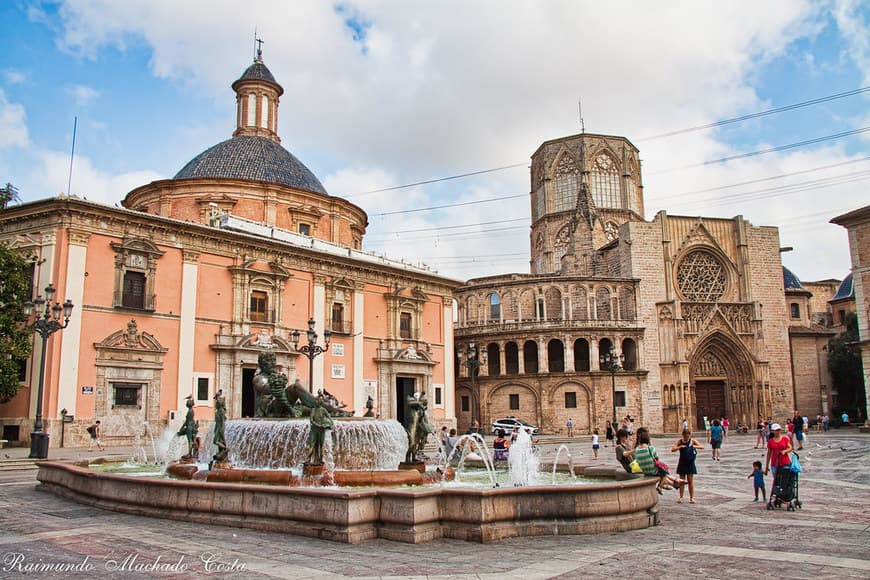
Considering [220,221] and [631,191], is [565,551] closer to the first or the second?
[220,221]

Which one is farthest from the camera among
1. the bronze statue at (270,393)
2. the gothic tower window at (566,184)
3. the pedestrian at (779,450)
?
the gothic tower window at (566,184)

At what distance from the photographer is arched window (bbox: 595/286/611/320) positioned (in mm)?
44375

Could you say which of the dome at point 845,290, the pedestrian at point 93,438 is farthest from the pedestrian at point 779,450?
the dome at point 845,290

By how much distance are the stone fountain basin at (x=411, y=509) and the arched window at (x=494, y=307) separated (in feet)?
120

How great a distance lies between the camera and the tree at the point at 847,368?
4756cm

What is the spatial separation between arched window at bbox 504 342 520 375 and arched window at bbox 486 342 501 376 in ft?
2.17

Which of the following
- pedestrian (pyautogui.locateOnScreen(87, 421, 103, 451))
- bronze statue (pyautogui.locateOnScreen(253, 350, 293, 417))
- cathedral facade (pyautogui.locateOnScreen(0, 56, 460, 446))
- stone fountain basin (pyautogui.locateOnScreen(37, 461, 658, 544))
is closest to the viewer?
stone fountain basin (pyautogui.locateOnScreen(37, 461, 658, 544))

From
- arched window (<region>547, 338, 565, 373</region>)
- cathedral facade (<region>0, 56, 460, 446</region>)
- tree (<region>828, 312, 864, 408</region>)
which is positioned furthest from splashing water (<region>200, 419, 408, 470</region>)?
tree (<region>828, 312, 864, 408</region>)

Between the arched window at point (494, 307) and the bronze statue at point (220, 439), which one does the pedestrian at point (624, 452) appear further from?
the arched window at point (494, 307)

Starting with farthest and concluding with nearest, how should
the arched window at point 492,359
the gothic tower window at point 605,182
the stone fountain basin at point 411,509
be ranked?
the gothic tower window at point 605,182, the arched window at point 492,359, the stone fountain basin at point 411,509

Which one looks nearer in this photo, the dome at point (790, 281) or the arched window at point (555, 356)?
the arched window at point (555, 356)

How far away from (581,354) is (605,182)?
1821 cm

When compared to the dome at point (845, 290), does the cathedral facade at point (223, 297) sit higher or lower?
lower

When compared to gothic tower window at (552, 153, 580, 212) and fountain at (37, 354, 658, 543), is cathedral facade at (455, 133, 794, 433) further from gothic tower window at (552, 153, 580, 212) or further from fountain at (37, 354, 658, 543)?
fountain at (37, 354, 658, 543)
